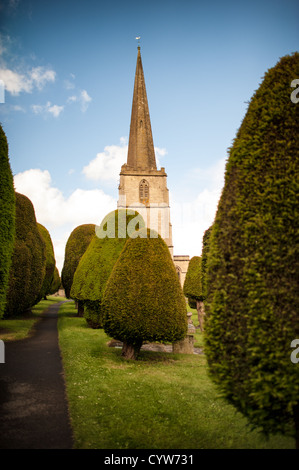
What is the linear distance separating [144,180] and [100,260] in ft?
106

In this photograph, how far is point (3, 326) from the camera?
13.6 m

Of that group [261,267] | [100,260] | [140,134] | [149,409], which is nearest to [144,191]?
[140,134]

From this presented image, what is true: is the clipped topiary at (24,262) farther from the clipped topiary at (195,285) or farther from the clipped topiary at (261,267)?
the clipped topiary at (261,267)

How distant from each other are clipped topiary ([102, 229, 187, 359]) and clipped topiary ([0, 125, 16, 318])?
Answer: 301 centimetres

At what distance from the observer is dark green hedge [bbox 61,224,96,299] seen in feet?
70.7

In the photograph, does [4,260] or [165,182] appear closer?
[4,260]

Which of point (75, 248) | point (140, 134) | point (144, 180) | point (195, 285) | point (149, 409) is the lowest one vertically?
point (149, 409)

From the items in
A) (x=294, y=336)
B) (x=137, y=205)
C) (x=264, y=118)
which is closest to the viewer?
(x=294, y=336)

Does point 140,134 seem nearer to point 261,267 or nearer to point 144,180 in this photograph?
point 144,180

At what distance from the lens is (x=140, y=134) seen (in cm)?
4688

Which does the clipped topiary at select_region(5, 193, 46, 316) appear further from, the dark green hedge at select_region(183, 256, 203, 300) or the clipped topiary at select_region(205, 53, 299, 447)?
the clipped topiary at select_region(205, 53, 299, 447)
